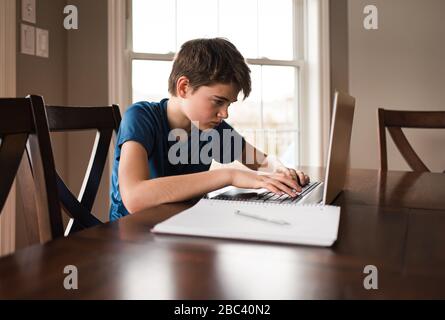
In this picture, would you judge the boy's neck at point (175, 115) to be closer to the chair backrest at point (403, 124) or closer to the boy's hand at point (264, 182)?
the boy's hand at point (264, 182)

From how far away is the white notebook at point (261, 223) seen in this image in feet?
2.04

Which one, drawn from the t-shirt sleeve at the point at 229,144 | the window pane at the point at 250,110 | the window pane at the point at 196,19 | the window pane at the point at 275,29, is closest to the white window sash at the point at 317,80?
the window pane at the point at 275,29

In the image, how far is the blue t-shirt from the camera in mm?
1229

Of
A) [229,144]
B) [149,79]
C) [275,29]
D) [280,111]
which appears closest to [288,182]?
[229,144]

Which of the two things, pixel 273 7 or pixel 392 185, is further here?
pixel 273 7

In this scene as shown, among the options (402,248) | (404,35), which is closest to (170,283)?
(402,248)

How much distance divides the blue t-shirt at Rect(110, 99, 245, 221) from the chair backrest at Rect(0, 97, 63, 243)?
0.28 m

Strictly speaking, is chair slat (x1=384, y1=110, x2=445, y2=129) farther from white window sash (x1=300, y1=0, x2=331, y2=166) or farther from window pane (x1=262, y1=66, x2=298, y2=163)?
window pane (x1=262, y1=66, x2=298, y2=163)

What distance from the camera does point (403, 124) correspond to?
85.4 inches

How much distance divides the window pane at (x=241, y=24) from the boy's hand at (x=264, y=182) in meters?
1.79

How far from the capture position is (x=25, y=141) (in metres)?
0.88

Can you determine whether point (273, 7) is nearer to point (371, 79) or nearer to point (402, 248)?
point (371, 79)
